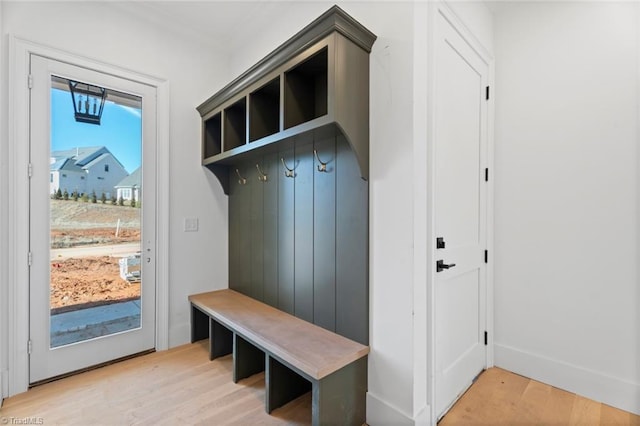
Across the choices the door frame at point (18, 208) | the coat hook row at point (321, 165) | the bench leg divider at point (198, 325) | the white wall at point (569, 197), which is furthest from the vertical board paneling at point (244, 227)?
the white wall at point (569, 197)

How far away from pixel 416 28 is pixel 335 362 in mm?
1767

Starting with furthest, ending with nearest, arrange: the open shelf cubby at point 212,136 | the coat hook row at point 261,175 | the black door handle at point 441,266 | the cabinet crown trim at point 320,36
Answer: the open shelf cubby at point 212,136
the coat hook row at point 261,175
the black door handle at point 441,266
the cabinet crown trim at point 320,36

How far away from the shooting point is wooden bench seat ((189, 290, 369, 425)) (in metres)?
1.51

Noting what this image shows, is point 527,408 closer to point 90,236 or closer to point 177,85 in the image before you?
point 90,236

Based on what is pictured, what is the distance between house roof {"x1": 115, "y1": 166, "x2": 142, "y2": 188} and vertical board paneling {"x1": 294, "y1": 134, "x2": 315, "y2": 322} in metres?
1.40

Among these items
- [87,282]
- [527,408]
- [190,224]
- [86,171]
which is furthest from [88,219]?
[527,408]

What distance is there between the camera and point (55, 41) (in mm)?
2092

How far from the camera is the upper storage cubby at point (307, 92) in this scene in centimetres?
150

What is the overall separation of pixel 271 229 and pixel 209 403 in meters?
1.24

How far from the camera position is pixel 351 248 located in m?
1.76

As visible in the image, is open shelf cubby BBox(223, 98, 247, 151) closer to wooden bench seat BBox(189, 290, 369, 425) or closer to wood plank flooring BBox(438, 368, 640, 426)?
wooden bench seat BBox(189, 290, 369, 425)

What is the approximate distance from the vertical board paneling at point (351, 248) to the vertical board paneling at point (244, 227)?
3.52 ft

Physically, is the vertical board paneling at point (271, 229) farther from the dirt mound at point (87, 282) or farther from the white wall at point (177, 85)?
the dirt mound at point (87, 282)

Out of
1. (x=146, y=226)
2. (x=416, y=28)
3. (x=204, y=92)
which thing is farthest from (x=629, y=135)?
(x=146, y=226)
